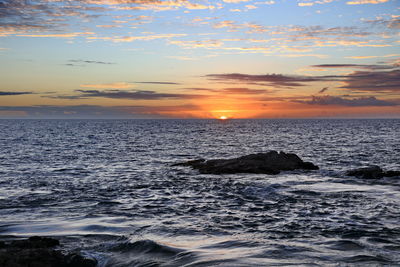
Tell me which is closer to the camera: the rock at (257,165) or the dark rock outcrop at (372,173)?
the dark rock outcrop at (372,173)

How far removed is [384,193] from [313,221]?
9.70 metres

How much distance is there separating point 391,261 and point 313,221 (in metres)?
5.57

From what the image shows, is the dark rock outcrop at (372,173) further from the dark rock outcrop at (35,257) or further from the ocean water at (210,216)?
the dark rock outcrop at (35,257)

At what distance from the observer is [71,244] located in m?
14.3

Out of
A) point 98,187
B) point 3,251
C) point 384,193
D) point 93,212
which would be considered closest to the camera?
point 3,251

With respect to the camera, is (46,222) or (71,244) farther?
(46,222)

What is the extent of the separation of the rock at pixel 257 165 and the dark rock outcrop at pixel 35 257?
23.8 metres

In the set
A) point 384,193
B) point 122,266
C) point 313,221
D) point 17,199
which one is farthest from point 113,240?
point 384,193

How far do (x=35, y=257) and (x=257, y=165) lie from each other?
27130 mm

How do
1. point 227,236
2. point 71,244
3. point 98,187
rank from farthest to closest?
1. point 98,187
2. point 227,236
3. point 71,244

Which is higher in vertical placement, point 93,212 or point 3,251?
point 3,251

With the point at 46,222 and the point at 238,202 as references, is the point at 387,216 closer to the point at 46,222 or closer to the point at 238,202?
the point at 238,202

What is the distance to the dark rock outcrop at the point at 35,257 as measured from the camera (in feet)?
35.3

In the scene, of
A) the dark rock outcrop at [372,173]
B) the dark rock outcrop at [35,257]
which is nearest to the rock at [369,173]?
the dark rock outcrop at [372,173]
